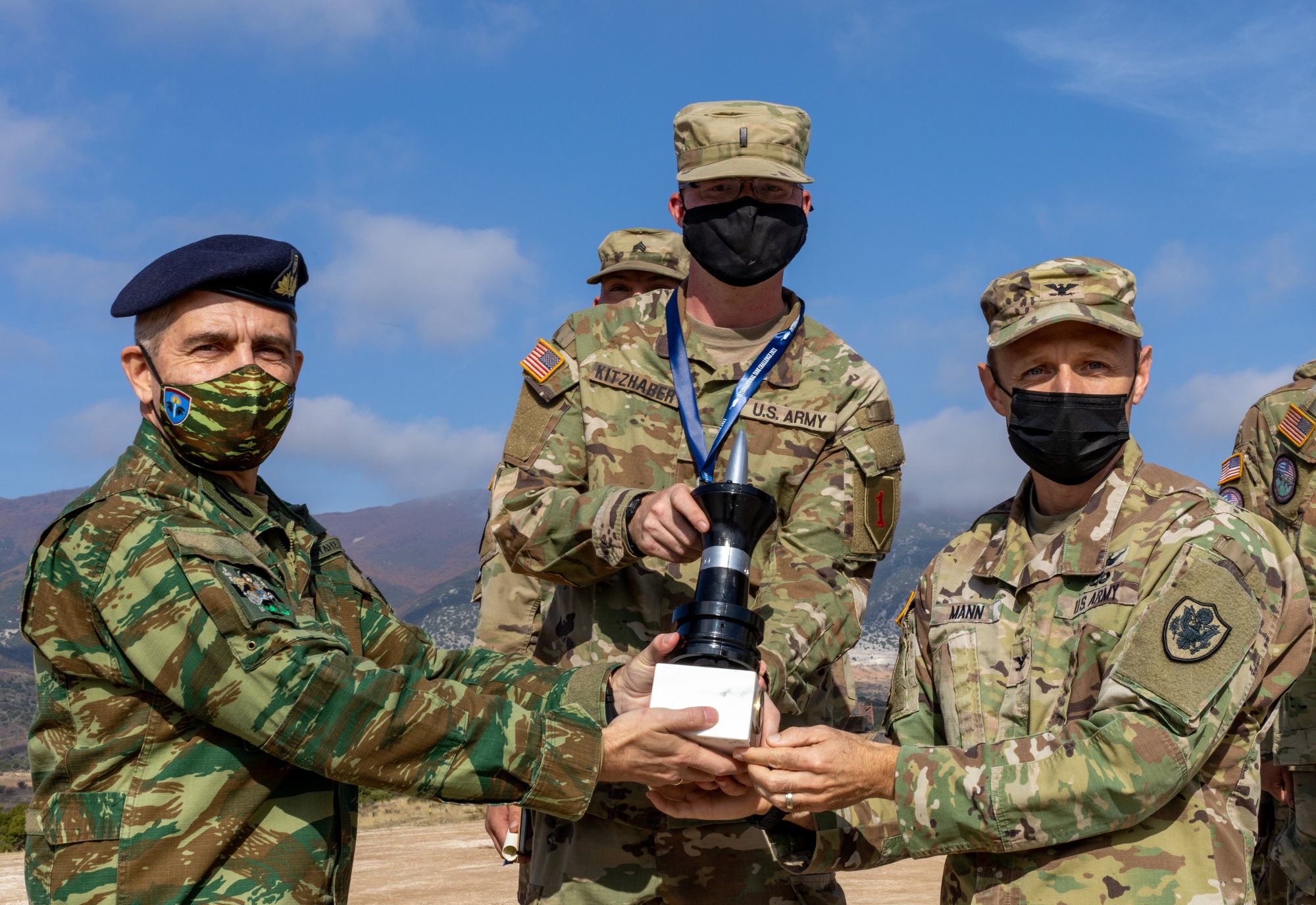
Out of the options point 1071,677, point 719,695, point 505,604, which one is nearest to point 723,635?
point 719,695

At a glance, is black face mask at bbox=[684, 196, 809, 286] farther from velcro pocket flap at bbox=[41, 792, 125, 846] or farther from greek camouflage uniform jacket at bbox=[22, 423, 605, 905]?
velcro pocket flap at bbox=[41, 792, 125, 846]

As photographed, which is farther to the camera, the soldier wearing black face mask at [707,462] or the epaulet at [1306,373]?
the epaulet at [1306,373]

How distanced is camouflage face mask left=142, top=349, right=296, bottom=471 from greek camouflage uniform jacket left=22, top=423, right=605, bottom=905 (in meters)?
0.10

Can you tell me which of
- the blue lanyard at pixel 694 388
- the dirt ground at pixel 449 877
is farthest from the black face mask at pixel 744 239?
the dirt ground at pixel 449 877

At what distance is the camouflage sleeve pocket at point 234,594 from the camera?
3.24m

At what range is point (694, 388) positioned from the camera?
4.77 metres

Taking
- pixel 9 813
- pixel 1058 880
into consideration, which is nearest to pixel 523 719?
pixel 1058 880

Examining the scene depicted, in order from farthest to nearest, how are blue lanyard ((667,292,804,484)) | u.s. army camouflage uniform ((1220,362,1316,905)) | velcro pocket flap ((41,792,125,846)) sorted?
u.s. army camouflage uniform ((1220,362,1316,905)) < blue lanyard ((667,292,804,484)) < velcro pocket flap ((41,792,125,846))

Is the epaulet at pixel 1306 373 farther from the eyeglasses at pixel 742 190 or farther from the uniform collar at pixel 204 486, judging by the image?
the uniform collar at pixel 204 486

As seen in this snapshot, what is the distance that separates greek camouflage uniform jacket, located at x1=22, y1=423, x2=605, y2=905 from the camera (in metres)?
3.21

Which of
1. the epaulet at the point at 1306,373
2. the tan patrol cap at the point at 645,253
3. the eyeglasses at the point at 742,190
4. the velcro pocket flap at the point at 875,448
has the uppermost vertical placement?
the tan patrol cap at the point at 645,253

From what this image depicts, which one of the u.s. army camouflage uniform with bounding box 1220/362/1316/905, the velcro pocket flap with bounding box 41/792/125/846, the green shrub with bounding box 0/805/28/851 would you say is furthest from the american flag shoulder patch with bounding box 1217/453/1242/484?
the green shrub with bounding box 0/805/28/851

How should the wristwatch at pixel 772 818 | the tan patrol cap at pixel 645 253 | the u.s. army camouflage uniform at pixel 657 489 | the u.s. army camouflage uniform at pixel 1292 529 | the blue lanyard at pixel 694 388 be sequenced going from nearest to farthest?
1. the wristwatch at pixel 772 818
2. the u.s. army camouflage uniform at pixel 657 489
3. the blue lanyard at pixel 694 388
4. the u.s. army camouflage uniform at pixel 1292 529
5. the tan patrol cap at pixel 645 253

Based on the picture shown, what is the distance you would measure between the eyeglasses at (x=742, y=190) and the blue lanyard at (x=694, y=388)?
1.58ft
